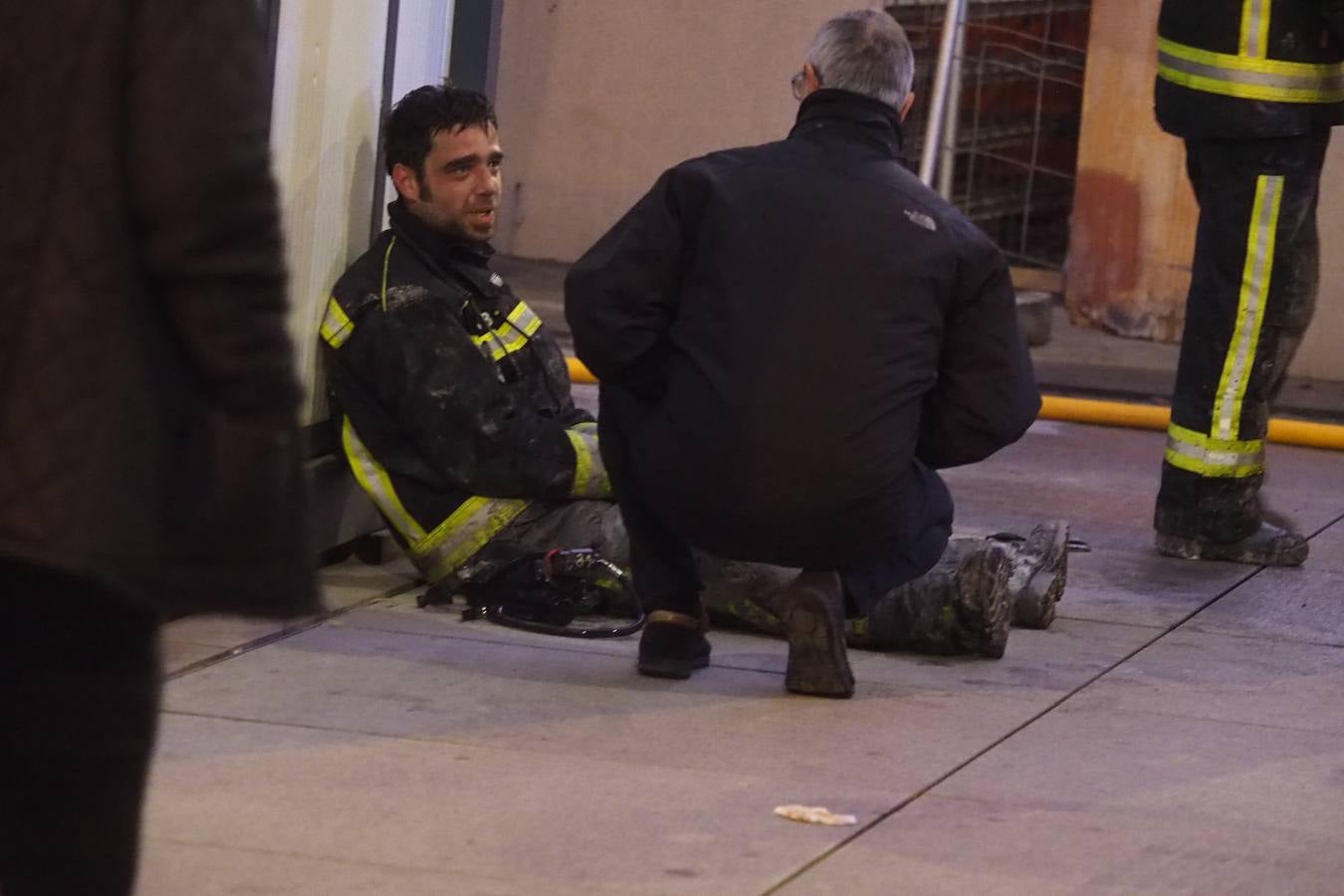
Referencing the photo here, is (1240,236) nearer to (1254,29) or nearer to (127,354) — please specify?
(1254,29)

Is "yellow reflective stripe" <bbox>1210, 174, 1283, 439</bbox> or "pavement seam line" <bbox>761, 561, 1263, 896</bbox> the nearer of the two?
"pavement seam line" <bbox>761, 561, 1263, 896</bbox>

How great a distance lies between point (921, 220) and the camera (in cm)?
449

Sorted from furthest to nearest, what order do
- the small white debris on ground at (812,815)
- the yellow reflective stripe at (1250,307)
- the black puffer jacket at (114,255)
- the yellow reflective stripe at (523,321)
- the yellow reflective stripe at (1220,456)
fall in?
the yellow reflective stripe at (1220,456), the yellow reflective stripe at (1250,307), the yellow reflective stripe at (523,321), the small white debris on ground at (812,815), the black puffer jacket at (114,255)

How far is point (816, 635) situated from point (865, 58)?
1.14m

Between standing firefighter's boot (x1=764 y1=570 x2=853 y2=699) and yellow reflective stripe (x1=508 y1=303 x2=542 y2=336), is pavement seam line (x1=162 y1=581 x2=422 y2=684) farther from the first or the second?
standing firefighter's boot (x1=764 y1=570 x2=853 y2=699)

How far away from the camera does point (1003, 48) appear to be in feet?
38.5

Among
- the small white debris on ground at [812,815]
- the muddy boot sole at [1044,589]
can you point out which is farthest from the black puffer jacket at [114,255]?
the muddy boot sole at [1044,589]

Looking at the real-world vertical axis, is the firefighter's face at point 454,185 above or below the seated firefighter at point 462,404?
above

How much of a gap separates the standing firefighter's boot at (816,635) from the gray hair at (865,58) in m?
0.96

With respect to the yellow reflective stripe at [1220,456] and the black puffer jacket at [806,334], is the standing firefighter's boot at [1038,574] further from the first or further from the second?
the yellow reflective stripe at [1220,456]

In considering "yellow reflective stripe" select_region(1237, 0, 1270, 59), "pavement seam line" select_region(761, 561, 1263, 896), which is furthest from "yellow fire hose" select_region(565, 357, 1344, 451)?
"yellow reflective stripe" select_region(1237, 0, 1270, 59)

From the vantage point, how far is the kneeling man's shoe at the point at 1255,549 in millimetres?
6289

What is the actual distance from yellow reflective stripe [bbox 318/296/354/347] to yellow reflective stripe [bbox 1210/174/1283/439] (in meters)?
2.41

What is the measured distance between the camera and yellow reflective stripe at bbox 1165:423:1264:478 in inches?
247
